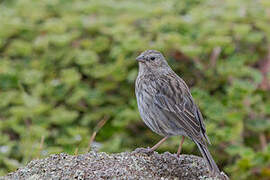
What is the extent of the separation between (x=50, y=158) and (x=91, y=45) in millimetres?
2957

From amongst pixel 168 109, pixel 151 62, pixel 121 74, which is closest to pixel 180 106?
pixel 168 109

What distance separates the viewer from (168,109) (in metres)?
4.62

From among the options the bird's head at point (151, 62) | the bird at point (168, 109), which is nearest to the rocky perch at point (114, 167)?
the bird at point (168, 109)

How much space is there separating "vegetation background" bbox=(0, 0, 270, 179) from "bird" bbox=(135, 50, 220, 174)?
1.04 metres

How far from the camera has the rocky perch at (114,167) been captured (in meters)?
3.76

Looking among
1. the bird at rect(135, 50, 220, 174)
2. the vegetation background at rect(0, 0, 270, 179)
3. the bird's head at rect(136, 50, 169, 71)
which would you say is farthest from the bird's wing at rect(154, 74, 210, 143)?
the vegetation background at rect(0, 0, 270, 179)

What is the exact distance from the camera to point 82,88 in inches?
254

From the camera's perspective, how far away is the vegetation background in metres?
5.98

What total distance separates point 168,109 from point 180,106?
0.33 feet

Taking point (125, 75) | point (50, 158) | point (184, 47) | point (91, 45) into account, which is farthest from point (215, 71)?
point (50, 158)

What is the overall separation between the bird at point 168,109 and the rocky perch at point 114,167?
15 cm

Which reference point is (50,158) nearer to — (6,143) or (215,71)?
(6,143)

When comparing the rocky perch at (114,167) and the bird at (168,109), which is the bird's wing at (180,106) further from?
the rocky perch at (114,167)

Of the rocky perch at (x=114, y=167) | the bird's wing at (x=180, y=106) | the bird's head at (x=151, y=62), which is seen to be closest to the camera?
the rocky perch at (x=114, y=167)
